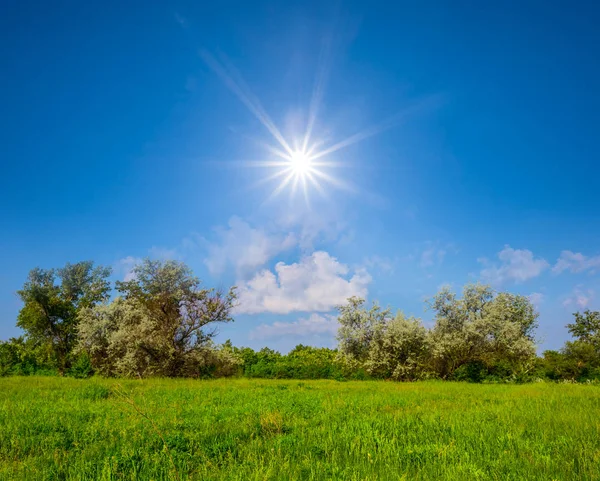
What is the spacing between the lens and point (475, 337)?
29.3 m

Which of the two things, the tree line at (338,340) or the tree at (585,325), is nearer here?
the tree line at (338,340)

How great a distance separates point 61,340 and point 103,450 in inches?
1507

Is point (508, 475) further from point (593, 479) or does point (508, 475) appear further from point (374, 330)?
point (374, 330)

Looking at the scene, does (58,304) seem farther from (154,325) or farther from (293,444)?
(293,444)

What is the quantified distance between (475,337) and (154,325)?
78.9ft

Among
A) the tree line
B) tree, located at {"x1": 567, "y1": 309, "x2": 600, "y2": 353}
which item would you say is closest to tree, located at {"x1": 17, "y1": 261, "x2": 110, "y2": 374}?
the tree line

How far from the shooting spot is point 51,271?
3853cm

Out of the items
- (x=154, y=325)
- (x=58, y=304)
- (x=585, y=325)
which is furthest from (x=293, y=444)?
(x=585, y=325)

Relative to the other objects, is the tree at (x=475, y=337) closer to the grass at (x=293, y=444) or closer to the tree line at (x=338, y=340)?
the tree line at (x=338, y=340)

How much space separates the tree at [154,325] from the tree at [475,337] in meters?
16.7

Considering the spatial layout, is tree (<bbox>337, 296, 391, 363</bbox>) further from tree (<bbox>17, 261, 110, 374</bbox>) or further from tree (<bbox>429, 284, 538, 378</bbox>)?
tree (<bbox>17, 261, 110, 374</bbox>)

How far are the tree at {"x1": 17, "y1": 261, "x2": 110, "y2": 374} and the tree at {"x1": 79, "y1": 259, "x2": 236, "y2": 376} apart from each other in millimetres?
8582

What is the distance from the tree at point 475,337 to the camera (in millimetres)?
28797

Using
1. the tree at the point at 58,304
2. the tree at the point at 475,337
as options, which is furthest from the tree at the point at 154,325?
the tree at the point at 475,337
